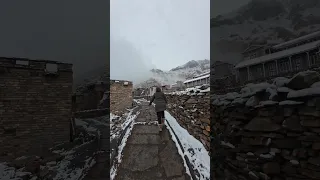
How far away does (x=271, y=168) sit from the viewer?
2842 millimetres

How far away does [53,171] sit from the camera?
156 inches

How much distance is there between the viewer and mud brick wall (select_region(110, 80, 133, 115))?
13400mm

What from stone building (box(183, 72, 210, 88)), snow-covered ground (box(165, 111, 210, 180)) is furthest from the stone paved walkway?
A: stone building (box(183, 72, 210, 88))

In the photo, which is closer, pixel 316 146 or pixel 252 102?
pixel 316 146

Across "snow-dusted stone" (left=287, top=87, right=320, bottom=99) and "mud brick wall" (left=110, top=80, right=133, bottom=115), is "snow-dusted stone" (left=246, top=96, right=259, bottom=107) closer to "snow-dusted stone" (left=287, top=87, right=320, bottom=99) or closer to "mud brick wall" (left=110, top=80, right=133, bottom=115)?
"snow-dusted stone" (left=287, top=87, right=320, bottom=99)

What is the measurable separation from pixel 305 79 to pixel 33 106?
5130 mm

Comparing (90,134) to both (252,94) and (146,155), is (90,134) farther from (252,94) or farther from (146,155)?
(252,94)

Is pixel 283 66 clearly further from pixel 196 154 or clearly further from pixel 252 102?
pixel 196 154

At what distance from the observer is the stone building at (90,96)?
477cm

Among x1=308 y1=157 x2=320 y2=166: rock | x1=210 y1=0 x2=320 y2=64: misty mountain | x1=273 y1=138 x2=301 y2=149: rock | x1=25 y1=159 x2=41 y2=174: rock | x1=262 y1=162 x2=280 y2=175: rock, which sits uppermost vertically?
x1=210 y1=0 x2=320 y2=64: misty mountain

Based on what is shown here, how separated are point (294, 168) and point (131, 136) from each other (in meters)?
4.20

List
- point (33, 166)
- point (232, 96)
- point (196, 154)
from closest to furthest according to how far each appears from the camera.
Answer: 1. point (232, 96)
2. point (33, 166)
3. point (196, 154)

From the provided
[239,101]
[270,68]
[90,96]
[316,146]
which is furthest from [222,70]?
[90,96]

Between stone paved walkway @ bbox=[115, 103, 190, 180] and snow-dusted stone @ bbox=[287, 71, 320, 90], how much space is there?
2253mm
